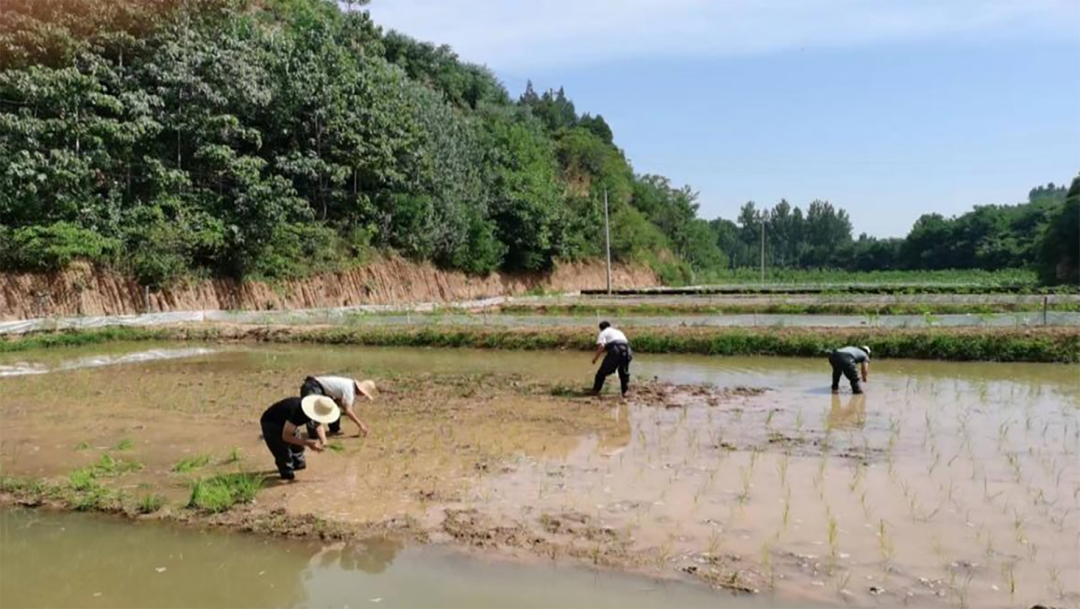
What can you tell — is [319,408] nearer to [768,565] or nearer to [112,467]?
[112,467]

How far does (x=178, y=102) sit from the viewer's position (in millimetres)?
31938

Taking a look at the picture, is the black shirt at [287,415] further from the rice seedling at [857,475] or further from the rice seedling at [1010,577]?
the rice seedling at [1010,577]

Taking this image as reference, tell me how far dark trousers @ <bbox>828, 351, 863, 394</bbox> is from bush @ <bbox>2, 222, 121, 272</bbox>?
2504cm

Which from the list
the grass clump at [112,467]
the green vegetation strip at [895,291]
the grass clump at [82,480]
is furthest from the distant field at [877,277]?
the grass clump at [82,480]

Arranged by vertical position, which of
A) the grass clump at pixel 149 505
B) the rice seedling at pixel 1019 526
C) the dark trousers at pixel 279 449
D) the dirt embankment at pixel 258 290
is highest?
the dirt embankment at pixel 258 290

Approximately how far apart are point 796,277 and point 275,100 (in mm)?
62028

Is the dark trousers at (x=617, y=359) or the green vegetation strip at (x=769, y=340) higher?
the dark trousers at (x=617, y=359)

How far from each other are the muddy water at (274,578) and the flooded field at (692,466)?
28 centimetres

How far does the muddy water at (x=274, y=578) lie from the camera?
5184 mm

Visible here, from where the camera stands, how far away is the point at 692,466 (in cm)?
836

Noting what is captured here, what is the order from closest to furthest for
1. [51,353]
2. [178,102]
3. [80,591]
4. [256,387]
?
[80,591] → [256,387] → [51,353] → [178,102]

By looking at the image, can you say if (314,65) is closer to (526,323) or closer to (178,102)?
(178,102)

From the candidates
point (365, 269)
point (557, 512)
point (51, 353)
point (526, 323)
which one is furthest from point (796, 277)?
point (557, 512)

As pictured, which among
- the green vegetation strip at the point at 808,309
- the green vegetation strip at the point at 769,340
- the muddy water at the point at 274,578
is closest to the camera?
the muddy water at the point at 274,578
